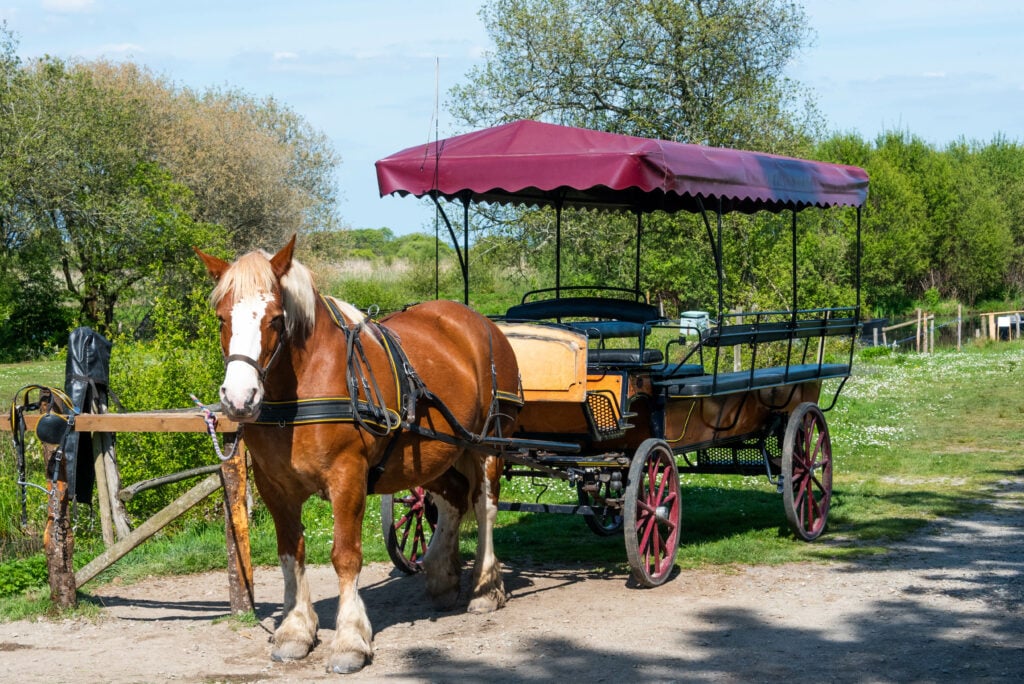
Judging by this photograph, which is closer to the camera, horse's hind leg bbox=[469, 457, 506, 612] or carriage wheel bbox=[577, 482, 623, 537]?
horse's hind leg bbox=[469, 457, 506, 612]

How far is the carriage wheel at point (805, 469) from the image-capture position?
905 cm

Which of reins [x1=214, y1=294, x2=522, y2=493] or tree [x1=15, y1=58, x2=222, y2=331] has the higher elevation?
tree [x1=15, y1=58, x2=222, y2=331]

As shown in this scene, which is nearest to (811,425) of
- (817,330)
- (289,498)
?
(817,330)

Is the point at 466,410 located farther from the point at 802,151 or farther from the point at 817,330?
the point at 802,151

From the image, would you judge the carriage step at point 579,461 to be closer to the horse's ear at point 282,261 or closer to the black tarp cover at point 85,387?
the horse's ear at point 282,261

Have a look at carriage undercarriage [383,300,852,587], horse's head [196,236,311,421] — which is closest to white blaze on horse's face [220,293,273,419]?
horse's head [196,236,311,421]

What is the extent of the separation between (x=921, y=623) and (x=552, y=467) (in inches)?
106

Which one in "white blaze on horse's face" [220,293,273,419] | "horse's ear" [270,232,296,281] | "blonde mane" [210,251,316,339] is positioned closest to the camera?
"white blaze on horse's face" [220,293,273,419]

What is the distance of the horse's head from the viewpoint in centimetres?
546

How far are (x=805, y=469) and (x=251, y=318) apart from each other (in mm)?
5455

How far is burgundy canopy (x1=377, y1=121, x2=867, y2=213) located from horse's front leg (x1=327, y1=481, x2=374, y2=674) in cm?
262

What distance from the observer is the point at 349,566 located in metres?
6.21

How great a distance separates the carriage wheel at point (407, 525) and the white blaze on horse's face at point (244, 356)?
9.38 feet

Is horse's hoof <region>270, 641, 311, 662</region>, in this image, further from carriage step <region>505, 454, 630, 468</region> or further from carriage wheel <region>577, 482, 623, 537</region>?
carriage wheel <region>577, 482, 623, 537</region>
